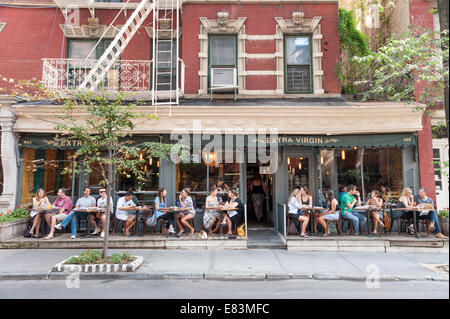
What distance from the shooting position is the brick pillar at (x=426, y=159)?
9898 millimetres

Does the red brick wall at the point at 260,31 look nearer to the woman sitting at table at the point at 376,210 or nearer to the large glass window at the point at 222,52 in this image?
the large glass window at the point at 222,52

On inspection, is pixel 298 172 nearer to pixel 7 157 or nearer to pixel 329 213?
pixel 329 213

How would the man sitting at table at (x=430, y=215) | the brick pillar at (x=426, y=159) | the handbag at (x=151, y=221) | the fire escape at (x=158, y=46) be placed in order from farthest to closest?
the fire escape at (x=158, y=46) < the brick pillar at (x=426, y=159) < the handbag at (x=151, y=221) < the man sitting at table at (x=430, y=215)

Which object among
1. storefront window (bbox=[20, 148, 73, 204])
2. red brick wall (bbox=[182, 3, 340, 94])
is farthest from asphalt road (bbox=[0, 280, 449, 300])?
red brick wall (bbox=[182, 3, 340, 94])

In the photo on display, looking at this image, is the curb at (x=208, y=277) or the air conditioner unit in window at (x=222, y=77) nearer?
the curb at (x=208, y=277)

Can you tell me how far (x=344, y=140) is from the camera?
9.87 metres

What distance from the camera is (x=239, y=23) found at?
10.8 meters

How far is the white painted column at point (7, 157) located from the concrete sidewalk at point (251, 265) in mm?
2208

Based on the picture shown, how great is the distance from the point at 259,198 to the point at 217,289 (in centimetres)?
700

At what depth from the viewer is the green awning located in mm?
9734

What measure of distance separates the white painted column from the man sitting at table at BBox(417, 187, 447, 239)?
13394 mm

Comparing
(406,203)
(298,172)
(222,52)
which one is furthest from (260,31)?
(406,203)

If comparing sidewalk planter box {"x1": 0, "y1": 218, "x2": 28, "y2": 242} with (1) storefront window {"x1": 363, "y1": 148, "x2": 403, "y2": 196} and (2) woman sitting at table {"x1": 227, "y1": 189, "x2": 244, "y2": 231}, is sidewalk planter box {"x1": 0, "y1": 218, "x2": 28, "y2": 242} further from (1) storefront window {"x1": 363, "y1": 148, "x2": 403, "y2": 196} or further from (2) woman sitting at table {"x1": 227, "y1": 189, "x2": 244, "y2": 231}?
(1) storefront window {"x1": 363, "y1": 148, "x2": 403, "y2": 196}

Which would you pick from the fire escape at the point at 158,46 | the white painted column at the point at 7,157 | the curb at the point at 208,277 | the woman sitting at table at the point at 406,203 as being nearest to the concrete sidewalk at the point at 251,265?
the curb at the point at 208,277
